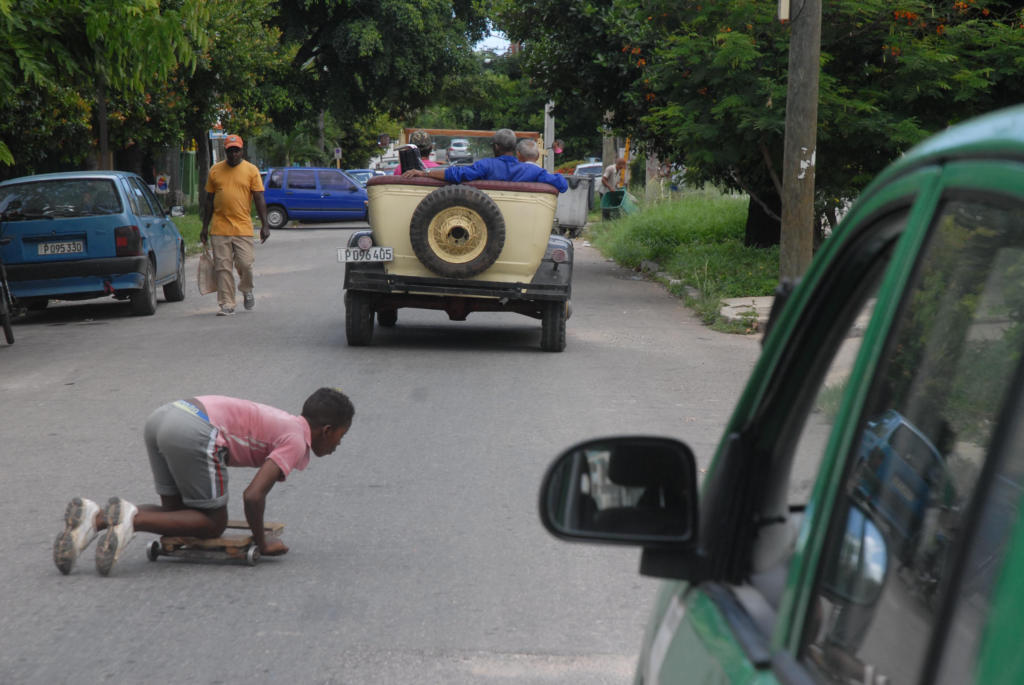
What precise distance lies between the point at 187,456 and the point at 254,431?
0.93ft

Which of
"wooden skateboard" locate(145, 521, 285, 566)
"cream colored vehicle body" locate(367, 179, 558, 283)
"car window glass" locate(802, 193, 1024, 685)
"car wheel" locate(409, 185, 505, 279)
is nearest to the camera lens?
"car window glass" locate(802, 193, 1024, 685)

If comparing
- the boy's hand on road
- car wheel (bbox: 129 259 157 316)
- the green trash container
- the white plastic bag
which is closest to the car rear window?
car wheel (bbox: 129 259 157 316)

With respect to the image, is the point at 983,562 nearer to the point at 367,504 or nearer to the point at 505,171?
the point at 367,504

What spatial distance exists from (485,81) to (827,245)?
4585 centimetres

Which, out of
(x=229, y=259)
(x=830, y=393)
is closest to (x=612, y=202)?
(x=229, y=259)

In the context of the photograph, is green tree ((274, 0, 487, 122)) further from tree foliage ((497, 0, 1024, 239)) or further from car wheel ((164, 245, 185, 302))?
tree foliage ((497, 0, 1024, 239))

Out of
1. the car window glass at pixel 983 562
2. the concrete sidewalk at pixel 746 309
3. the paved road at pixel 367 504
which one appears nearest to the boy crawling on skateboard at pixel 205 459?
the paved road at pixel 367 504

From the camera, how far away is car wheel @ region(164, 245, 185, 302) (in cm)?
1695

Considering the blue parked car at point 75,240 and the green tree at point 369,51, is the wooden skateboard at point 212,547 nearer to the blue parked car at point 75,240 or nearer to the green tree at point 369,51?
the blue parked car at point 75,240

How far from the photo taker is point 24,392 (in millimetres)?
9836

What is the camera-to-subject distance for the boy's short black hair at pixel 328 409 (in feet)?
17.3

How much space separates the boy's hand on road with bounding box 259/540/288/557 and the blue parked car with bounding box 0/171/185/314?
9847mm

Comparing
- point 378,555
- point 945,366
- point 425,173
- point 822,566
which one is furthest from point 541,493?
point 425,173

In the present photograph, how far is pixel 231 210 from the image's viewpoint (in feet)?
46.4
